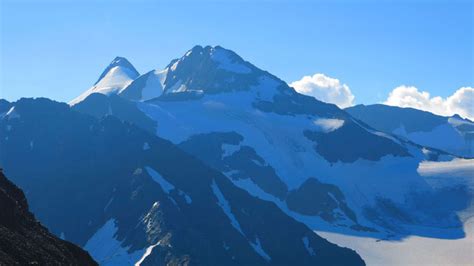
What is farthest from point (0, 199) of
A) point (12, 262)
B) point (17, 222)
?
point (12, 262)

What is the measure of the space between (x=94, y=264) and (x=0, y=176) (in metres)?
23.1

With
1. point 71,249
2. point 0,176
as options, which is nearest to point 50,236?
point 71,249

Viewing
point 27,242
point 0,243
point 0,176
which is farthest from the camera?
point 0,176

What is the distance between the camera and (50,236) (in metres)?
104

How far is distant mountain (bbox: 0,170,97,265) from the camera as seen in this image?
8806 cm

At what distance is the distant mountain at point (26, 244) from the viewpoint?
289ft

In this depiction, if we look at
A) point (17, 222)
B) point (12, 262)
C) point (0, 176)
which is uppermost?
point (0, 176)

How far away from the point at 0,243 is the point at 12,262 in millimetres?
6801

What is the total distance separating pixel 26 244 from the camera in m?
93.1

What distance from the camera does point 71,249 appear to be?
106 meters

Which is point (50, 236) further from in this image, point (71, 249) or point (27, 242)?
point (27, 242)

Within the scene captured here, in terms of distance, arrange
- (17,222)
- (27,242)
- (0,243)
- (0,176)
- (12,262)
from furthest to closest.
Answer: (0,176) < (17,222) < (27,242) < (0,243) < (12,262)

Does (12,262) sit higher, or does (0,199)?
(0,199)

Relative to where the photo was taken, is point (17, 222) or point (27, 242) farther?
point (17, 222)
